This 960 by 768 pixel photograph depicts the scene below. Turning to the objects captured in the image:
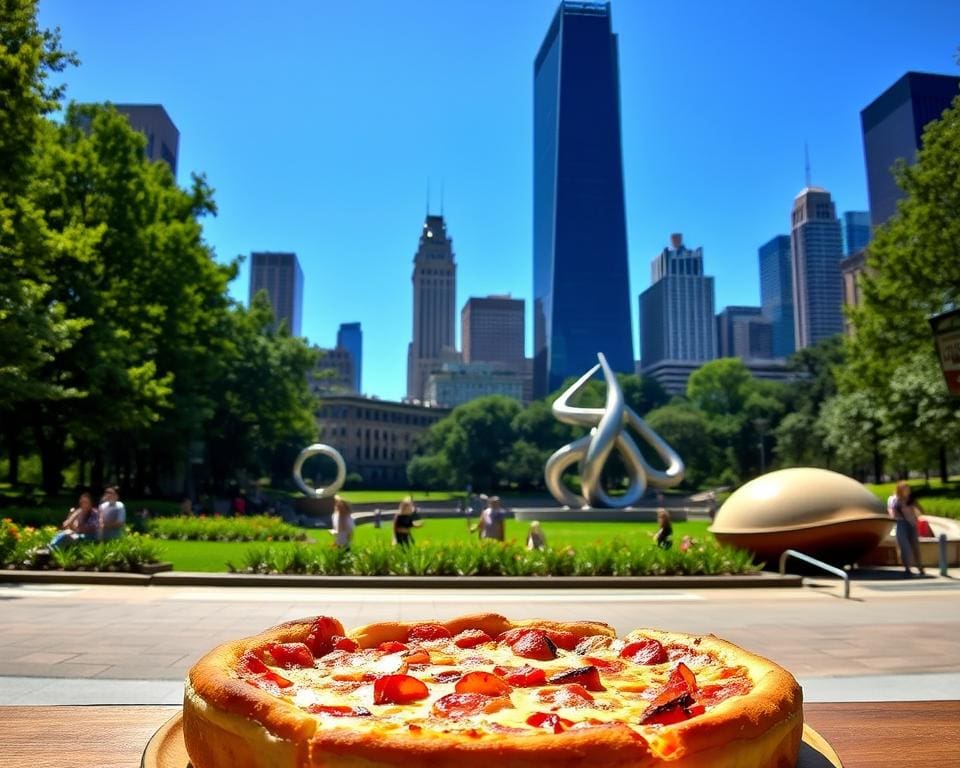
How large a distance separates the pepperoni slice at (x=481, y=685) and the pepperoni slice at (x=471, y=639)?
30.7 inches

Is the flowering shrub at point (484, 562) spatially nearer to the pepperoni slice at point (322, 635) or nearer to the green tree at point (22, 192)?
the green tree at point (22, 192)

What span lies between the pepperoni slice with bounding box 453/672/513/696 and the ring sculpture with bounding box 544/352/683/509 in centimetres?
3502

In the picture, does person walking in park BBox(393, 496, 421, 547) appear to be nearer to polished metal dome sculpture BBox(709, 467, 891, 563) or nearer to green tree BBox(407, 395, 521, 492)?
polished metal dome sculpture BBox(709, 467, 891, 563)

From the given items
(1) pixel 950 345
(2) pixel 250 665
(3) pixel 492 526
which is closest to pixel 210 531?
(3) pixel 492 526

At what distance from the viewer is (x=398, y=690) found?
2.40 meters

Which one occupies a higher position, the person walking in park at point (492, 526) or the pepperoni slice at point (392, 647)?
the pepperoni slice at point (392, 647)

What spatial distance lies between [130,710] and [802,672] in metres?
5.07

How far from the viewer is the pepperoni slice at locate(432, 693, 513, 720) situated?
2246 mm

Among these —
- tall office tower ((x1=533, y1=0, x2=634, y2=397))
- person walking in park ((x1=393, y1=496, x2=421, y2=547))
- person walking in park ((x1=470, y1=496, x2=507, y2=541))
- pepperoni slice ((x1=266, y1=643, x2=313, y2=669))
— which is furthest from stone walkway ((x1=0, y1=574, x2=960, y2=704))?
tall office tower ((x1=533, y1=0, x2=634, y2=397))


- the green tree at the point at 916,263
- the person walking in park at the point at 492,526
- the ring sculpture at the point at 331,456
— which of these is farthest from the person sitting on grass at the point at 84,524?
the ring sculpture at the point at 331,456

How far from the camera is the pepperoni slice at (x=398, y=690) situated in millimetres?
2383

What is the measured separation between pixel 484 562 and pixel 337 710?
11891mm

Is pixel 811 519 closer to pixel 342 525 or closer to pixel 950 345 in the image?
pixel 950 345

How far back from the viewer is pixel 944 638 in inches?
317
